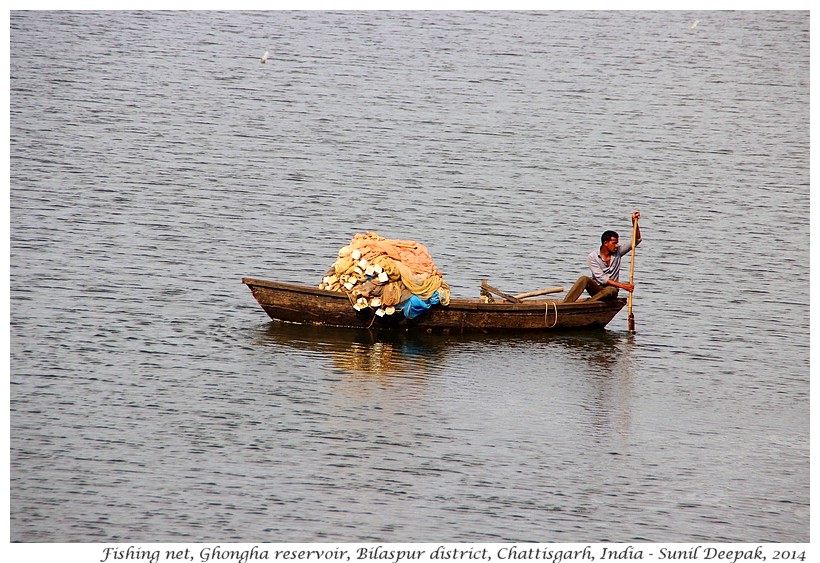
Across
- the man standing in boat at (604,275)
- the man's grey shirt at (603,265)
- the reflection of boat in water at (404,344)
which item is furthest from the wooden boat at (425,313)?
the man's grey shirt at (603,265)

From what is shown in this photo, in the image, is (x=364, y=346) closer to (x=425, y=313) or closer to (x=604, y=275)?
(x=425, y=313)

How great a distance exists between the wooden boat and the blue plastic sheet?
0.49 ft

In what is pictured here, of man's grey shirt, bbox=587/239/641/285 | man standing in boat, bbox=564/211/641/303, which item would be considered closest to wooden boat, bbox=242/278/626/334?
man standing in boat, bbox=564/211/641/303

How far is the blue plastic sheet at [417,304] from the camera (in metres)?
18.5

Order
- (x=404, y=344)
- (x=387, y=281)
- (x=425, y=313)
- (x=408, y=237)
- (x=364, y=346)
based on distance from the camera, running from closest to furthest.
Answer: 1. (x=364, y=346)
2. (x=387, y=281)
3. (x=404, y=344)
4. (x=425, y=313)
5. (x=408, y=237)

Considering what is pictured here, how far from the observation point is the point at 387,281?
18422mm

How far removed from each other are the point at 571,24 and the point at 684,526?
32661 mm

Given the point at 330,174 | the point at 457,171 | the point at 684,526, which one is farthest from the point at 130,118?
the point at 684,526

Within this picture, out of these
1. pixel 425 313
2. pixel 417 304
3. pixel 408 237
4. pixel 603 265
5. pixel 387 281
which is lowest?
pixel 425 313

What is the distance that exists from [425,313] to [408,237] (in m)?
6.87

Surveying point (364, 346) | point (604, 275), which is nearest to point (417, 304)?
point (364, 346)

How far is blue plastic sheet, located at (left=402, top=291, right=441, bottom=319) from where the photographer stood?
18500mm

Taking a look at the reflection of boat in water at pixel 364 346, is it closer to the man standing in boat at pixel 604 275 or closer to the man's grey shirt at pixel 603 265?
the man standing in boat at pixel 604 275

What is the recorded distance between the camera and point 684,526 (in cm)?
1263
